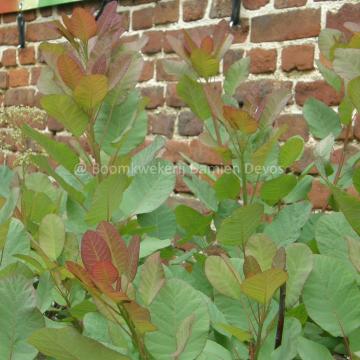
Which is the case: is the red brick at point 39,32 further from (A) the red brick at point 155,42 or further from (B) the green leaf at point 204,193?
(B) the green leaf at point 204,193

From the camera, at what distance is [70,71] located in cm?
72

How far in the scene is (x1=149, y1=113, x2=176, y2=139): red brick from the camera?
2.67 m

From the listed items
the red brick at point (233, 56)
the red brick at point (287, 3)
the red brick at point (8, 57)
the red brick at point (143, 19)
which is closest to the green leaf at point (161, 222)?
the red brick at point (287, 3)

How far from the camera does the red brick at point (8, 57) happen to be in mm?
3396

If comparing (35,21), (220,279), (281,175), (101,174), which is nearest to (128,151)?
(101,174)

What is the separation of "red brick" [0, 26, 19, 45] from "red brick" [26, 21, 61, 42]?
0.37 ft

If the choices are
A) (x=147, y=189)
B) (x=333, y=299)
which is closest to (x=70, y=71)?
(x=147, y=189)

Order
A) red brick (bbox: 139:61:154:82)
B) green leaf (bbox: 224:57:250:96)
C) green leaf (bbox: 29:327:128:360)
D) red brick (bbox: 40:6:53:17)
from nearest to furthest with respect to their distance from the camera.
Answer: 1. green leaf (bbox: 29:327:128:360)
2. green leaf (bbox: 224:57:250:96)
3. red brick (bbox: 139:61:154:82)
4. red brick (bbox: 40:6:53:17)

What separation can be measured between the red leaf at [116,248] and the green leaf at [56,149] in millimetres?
256

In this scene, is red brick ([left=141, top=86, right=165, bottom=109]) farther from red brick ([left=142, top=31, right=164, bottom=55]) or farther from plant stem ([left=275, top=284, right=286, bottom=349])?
plant stem ([left=275, top=284, right=286, bottom=349])

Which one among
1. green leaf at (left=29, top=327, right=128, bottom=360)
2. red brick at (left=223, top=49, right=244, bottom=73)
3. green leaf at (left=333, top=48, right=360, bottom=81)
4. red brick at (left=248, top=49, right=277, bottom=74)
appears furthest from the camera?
red brick at (left=223, top=49, right=244, bottom=73)

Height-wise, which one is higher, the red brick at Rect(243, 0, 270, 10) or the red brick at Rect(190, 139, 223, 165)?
the red brick at Rect(243, 0, 270, 10)

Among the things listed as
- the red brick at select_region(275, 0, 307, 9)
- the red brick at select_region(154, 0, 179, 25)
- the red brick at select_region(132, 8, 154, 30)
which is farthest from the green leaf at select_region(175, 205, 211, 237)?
the red brick at select_region(132, 8, 154, 30)

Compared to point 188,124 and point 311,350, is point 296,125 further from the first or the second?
point 311,350
